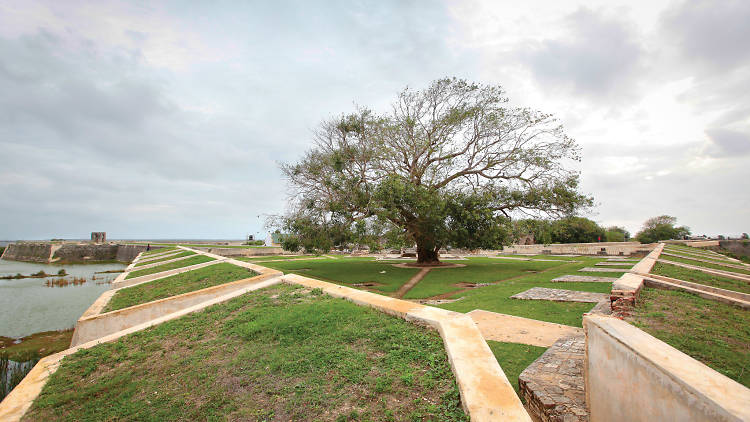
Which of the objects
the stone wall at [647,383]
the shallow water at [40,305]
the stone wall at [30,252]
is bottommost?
the shallow water at [40,305]

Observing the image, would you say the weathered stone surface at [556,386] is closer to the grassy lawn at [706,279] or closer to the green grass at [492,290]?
the green grass at [492,290]

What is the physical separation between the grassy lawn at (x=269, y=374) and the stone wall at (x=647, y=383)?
146 centimetres

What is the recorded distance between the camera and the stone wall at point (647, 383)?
1.92m

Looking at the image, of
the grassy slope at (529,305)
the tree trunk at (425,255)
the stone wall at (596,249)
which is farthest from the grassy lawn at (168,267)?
the stone wall at (596,249)

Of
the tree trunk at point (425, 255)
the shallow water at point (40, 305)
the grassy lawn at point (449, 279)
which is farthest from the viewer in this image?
the tree trunk at point (425, 255)

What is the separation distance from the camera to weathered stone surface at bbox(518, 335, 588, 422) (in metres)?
3.36

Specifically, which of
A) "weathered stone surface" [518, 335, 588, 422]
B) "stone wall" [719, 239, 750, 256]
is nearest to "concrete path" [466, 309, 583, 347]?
"weathered stone surface" [518, 335, 588, 422]

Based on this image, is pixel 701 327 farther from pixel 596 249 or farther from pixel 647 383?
pixel 596 249

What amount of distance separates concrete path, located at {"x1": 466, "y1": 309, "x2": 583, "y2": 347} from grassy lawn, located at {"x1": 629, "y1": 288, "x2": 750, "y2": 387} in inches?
48.3

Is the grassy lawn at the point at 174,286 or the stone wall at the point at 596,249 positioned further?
the stone wall at the point at 596,249

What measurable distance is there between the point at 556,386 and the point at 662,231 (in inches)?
2263

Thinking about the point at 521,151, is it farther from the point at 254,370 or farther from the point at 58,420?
the point at 58,420

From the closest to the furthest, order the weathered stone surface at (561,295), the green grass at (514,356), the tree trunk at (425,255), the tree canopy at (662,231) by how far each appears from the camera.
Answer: the green grass at (514,356) < the weathered stone surface at (561,295) < the tree trunk at (425,255) < the tree canopy at (662,231)

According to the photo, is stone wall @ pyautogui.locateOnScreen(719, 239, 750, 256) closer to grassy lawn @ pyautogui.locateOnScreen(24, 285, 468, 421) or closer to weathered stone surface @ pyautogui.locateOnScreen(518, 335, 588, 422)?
weathered stone surface @ pyautogui.locateOnScreen(518, 335, 588, 422)
